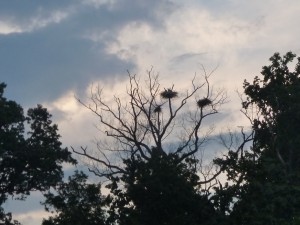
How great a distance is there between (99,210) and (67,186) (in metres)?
7.96

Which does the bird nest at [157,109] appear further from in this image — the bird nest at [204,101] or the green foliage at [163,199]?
the green foliage at [163,199]

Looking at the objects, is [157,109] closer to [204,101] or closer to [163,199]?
[204,101]

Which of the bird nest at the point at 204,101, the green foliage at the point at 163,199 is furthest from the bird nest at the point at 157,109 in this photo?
the green foliage at the point at 163,199

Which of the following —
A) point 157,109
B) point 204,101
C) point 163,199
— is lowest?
point 163,199

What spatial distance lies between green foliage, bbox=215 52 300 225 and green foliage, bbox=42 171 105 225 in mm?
5939

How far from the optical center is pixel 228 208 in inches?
1297

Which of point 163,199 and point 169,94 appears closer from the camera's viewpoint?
point 163,199

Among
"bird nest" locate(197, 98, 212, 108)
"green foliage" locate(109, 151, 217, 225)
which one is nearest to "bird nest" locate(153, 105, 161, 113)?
"bird nest" locate(197, 98, 212, 108)

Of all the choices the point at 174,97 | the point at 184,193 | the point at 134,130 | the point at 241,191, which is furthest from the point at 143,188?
the point at 134,130

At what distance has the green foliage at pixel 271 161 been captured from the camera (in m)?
32.9

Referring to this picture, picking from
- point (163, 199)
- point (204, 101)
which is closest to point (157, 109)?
point (204, 101)

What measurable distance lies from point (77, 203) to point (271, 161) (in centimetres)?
965

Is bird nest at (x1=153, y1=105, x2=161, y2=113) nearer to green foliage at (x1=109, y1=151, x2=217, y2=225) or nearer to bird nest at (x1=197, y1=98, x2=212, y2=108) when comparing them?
bird nest at (x1=197, y1=98, x2=212, y2=108)

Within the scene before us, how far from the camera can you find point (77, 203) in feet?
132
